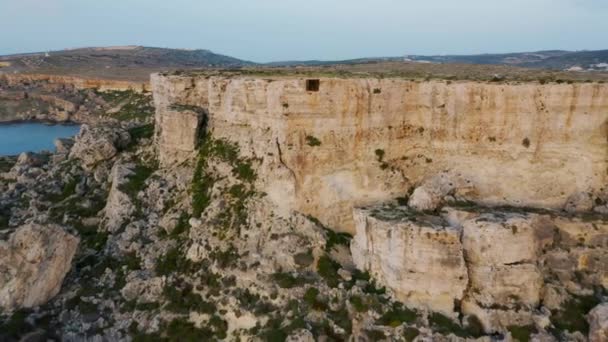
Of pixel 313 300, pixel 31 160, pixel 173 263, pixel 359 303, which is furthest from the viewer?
pixel 31 160

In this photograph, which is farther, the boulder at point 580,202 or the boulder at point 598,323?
the boulder at point 580,202

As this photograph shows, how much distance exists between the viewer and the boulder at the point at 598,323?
19.0m

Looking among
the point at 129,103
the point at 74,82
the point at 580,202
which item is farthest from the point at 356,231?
the point at 74,82


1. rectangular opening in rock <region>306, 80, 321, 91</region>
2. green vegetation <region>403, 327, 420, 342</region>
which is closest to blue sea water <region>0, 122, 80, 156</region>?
rectangular opening in rock <region>306, 80, 321, 91</region>

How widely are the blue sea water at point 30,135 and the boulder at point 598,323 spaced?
69124mm

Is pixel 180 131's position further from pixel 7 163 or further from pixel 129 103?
pixel 129 103

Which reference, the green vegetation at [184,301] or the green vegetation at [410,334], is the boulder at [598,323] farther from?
the green vegetation at [184,301]

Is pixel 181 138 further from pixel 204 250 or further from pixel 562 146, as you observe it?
pixel 562 146

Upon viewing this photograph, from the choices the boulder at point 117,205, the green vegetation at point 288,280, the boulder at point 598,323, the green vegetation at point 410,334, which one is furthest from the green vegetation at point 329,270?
the boulder at point 117,205

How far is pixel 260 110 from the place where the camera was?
2702cm

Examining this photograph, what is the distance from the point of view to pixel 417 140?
26.2 meters

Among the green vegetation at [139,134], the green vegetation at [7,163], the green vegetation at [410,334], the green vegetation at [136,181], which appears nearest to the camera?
the green vegetation at [410,334]

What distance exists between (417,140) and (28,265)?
→ 19.6 metres

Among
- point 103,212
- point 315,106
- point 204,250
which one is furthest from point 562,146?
point 103,212
